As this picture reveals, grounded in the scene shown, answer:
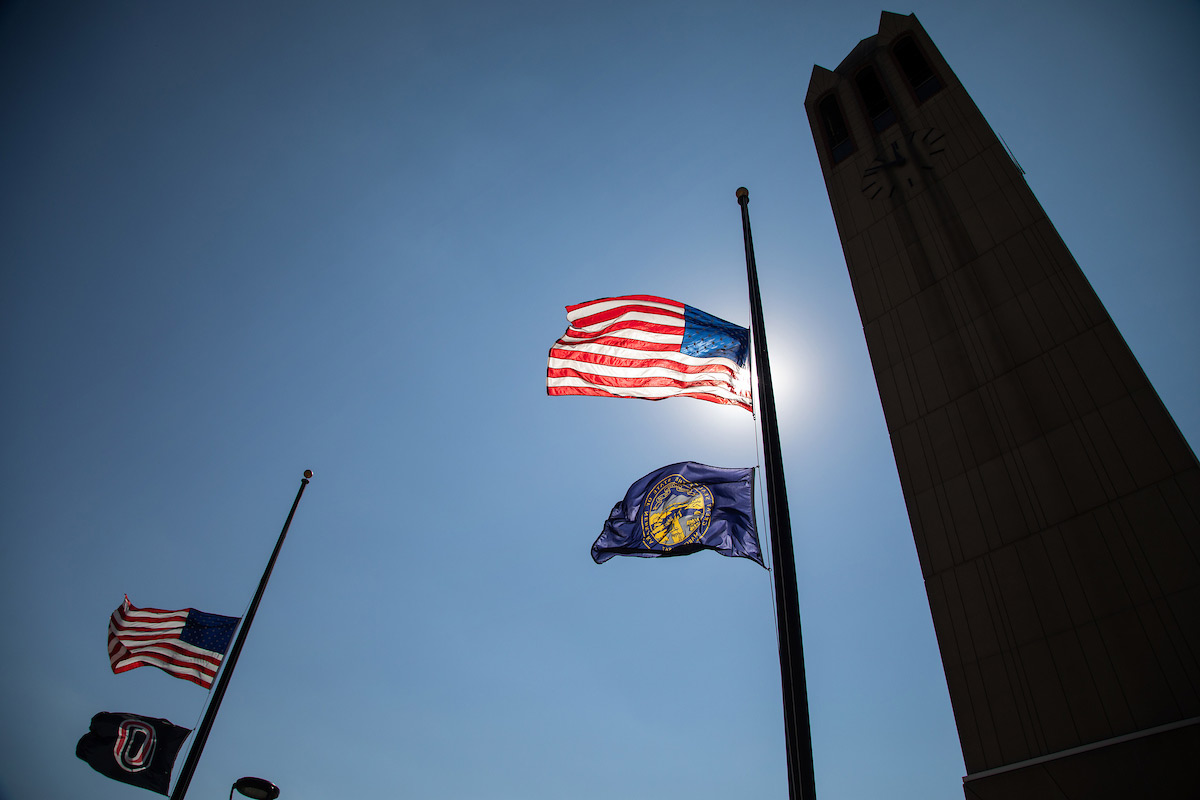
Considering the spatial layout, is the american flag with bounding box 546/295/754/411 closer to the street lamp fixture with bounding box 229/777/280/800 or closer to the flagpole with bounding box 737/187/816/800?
the flagpole with bounding box 737/187/816/800

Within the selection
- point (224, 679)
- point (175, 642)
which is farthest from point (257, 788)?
point (175, 642)

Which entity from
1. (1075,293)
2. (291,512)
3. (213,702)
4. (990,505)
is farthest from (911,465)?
(213,702)

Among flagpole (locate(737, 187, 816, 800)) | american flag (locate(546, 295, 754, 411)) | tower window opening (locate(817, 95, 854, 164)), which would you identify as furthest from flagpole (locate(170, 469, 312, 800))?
tower window opening (locate(817, 95, 854, 164))

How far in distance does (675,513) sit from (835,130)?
25405mm

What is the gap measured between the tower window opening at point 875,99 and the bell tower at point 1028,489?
3.76 m

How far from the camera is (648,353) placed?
1043cm

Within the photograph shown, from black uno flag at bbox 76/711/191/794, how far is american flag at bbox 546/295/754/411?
39.1ft

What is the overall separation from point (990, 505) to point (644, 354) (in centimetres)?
992

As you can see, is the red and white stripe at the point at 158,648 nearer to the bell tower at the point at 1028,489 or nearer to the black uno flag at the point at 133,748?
the black uno flag at the point at 133,748

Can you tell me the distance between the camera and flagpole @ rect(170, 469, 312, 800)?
12422 millimetres

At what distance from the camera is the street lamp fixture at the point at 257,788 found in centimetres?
1248

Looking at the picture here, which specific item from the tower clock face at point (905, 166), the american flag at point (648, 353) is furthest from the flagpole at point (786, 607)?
the tower clock face at point (905, 166)

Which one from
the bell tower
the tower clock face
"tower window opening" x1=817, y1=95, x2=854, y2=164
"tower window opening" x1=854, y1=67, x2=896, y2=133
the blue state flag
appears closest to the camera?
the blue state flag

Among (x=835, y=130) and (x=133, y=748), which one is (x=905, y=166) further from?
(x=133, y=748)
